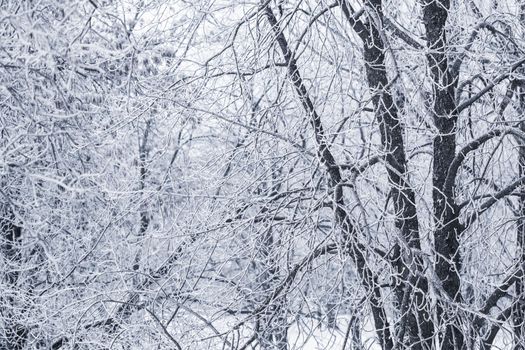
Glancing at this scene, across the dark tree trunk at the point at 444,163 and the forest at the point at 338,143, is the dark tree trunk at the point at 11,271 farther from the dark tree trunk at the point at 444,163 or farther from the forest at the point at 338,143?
the dark tree trunk at the point at 444,163

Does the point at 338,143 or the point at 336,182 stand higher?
the point at 338,143

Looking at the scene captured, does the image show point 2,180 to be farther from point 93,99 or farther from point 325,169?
point 325,169

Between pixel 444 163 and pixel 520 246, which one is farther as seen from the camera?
pixel 520 246

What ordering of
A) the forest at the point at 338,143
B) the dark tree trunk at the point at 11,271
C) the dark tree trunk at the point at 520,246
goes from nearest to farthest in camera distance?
the forest at the point at 338,143 < the dark tree trunk at the point at 520,246 < the dark tree trunk at the point at 11,271

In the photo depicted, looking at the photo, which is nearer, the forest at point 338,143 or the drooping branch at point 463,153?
the forest at point 338,143

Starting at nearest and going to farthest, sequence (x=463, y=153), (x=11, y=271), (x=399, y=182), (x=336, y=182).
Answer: (x=399, y=182), (x=463, y=153), (x=336, y=182), (x=11, y=271)

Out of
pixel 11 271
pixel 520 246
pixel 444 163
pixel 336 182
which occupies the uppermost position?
pixel 11 271

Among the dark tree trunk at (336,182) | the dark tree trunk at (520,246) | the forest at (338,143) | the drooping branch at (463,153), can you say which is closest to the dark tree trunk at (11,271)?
the forest at (338,143)

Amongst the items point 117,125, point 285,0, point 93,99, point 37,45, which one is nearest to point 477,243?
point 285,0

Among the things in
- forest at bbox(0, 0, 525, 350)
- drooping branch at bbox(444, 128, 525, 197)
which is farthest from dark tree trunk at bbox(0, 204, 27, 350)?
drooping branch at bbox(444, 128, 525, 197)

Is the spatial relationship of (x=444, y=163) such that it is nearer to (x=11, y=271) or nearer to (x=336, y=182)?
(x=336, y=182)

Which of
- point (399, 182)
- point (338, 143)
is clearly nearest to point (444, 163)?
point (399, 182)

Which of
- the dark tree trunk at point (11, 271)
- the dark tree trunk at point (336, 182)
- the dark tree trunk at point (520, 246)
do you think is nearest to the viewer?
the dark tree trunk at point (336, 182)

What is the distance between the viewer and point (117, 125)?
22.3 feet
